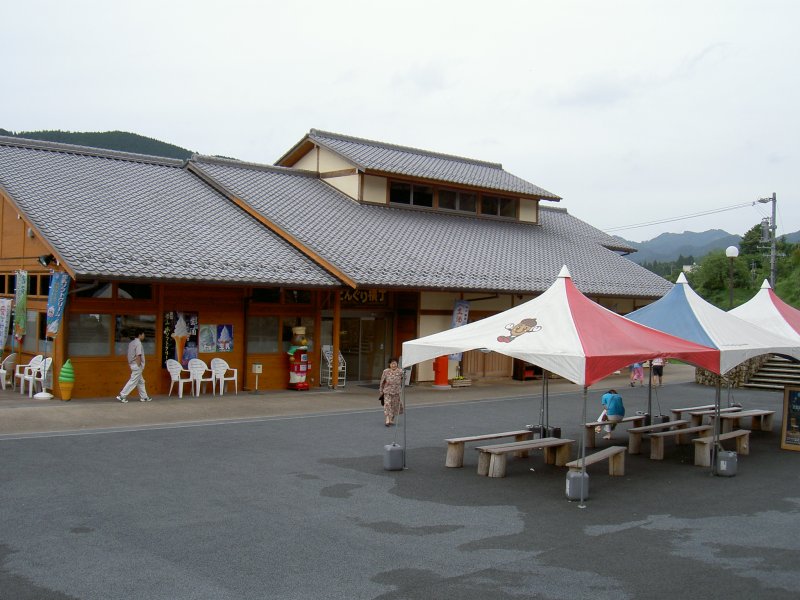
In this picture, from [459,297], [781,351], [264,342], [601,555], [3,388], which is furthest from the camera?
[459,297]

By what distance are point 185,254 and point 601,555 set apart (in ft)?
41.6

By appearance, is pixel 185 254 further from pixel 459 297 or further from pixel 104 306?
pixel 459 297

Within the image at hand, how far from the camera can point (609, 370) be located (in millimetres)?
9484

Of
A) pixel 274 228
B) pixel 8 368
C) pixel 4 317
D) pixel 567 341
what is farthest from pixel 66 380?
pixel 567 341

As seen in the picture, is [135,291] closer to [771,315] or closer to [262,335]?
[262,335]

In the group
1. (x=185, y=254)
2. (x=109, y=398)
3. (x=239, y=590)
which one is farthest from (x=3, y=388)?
(x=239, y=590)

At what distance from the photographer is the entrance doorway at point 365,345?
72.4 feet

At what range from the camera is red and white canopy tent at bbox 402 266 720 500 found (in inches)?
372

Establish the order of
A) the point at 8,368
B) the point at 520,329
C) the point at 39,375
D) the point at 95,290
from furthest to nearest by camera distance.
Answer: the point at 8,368
the point at 39,375
the point at 95,290
the point at 520,329

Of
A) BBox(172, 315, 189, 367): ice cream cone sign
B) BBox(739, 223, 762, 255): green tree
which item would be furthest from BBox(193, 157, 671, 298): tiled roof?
BBox(739, 223, 762, 255): green tree

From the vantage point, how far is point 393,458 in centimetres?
1048

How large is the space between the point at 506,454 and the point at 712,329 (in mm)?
4039

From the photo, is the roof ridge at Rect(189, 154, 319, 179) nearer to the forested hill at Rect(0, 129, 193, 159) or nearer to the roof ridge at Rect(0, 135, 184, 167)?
the roof ridge at Rect(0, 135, 184, 167)

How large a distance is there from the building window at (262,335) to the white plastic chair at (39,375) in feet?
14.9
